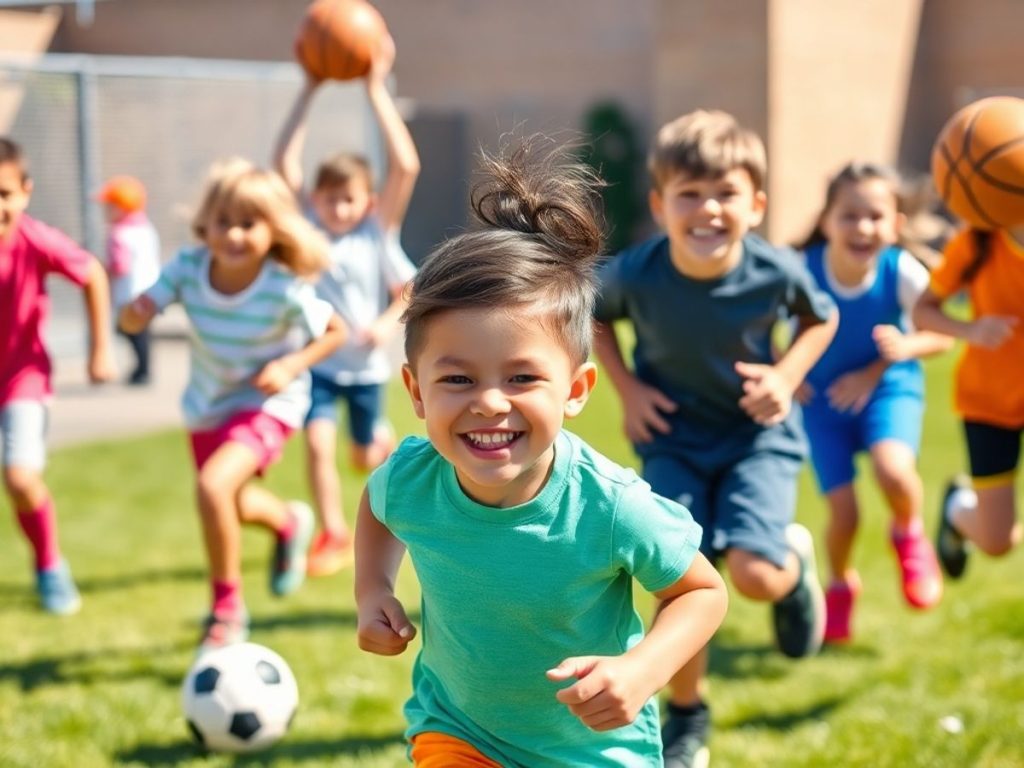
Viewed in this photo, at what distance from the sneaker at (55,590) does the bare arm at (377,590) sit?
3.55 meters

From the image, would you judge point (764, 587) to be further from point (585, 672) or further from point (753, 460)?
point (585, 672)

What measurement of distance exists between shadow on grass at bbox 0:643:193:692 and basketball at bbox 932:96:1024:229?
11.1ft

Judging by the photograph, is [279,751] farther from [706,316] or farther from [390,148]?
[390,148]

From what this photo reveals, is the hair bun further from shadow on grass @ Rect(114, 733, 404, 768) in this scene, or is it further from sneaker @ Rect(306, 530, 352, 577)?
sneaker @ Rect(306, 530, 352, 577)

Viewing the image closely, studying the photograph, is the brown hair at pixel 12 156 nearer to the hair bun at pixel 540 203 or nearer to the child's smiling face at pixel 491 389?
the hair bun at pixel 540 203

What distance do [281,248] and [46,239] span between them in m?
1.07

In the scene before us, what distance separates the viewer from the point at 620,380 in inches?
185

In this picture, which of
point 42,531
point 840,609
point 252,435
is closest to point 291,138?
point 252,435

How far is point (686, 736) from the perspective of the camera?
436 cm

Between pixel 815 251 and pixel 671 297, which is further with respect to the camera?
pixel 815 251

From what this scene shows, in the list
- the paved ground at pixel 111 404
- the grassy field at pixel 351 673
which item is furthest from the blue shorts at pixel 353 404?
the paved ground at pixel 111 404

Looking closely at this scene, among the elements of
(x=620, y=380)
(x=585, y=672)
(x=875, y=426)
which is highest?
(x=585, y=672)

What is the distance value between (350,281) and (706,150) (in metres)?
3.10

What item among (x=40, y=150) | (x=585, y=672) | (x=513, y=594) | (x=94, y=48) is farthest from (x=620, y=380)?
(x=94, y=48)
